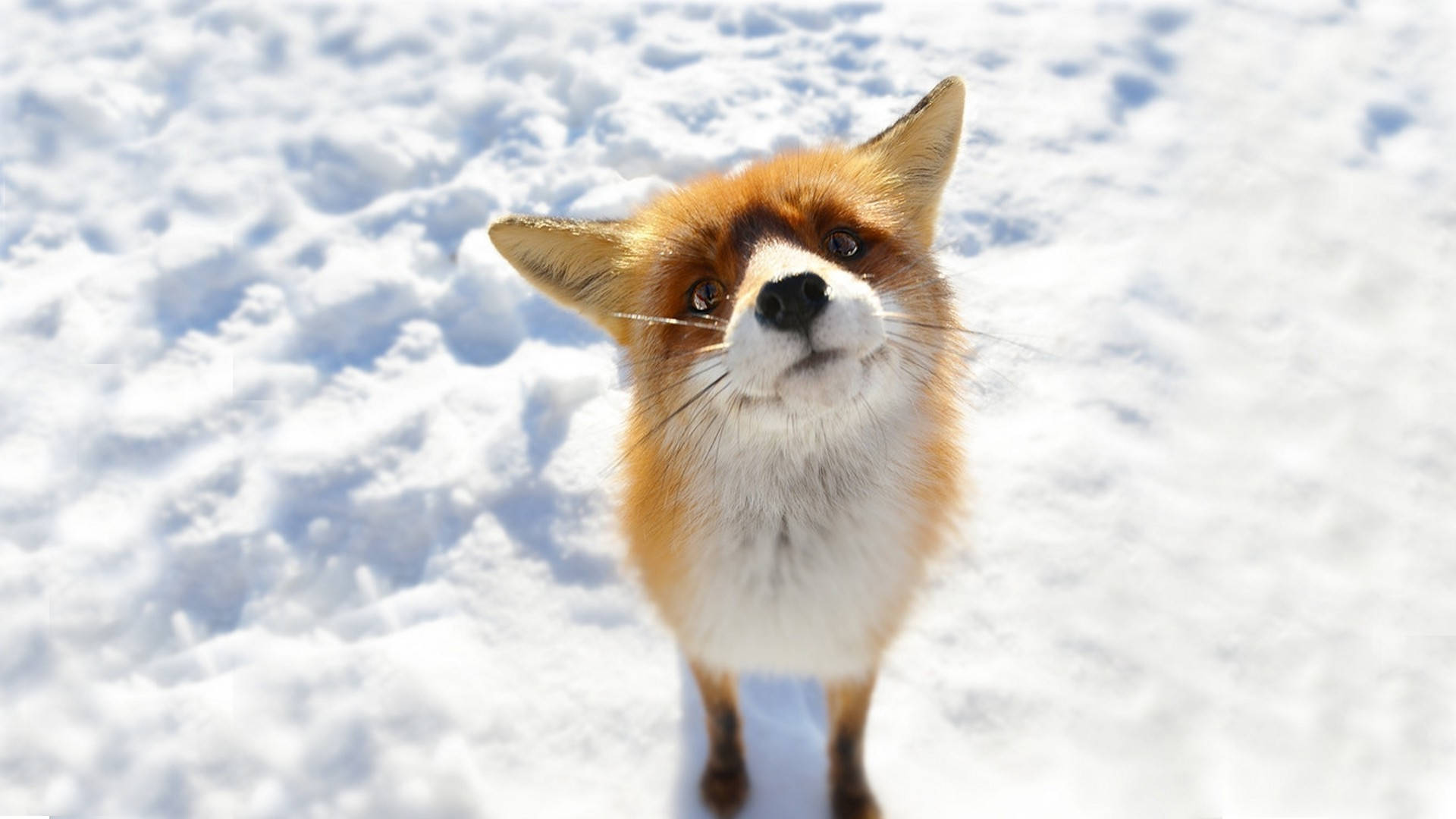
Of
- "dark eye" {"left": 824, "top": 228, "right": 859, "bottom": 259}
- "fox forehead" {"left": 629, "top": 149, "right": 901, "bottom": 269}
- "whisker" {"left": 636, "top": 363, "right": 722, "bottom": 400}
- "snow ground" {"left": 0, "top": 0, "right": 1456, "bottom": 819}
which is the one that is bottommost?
"snow ground" {"left": 0, "top": 0, "right": 1456, "bottom": 819}

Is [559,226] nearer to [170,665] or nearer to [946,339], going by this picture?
[946,339]

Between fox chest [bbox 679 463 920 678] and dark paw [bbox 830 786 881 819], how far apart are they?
50cm

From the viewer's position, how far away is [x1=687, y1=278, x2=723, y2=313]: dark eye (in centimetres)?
190

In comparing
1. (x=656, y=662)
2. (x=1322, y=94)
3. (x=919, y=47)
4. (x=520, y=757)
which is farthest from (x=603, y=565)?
(x=1322, y=94)

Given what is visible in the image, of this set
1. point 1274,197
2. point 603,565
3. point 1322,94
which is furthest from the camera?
point 1322,94

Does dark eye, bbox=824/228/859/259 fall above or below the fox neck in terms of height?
above

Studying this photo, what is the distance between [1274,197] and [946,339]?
269 centimetres

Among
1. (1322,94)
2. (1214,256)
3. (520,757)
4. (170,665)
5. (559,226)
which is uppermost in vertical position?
(559,226)

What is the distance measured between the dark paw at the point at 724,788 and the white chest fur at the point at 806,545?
53cm

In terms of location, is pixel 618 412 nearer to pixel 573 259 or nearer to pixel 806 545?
pixel 573 259

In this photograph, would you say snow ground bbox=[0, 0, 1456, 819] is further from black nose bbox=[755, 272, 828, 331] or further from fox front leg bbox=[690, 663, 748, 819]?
black nose bbox=[755, 272, 828, 331]

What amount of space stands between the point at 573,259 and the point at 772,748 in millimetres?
1592

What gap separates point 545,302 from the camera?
3.52 meters

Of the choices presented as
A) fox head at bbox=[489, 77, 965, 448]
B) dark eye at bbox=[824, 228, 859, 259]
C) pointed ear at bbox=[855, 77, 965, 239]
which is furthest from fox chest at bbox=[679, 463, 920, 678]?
pointed ear at bbox=[855, 77, 965, 239]
